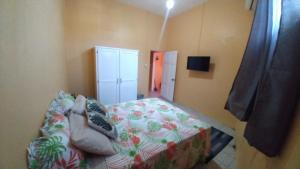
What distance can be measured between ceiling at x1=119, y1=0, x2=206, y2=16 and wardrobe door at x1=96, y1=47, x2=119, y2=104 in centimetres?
169

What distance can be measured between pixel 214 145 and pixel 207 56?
2194 mm

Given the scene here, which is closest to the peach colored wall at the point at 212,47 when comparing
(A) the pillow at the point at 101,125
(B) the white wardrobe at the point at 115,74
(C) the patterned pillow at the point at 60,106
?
(B) the white wardrobe at the point at 115,74

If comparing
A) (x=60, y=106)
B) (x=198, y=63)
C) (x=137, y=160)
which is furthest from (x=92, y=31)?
(x=137, y=160)

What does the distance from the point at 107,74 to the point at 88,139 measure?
235 centimetres

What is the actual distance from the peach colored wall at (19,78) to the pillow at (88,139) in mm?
303

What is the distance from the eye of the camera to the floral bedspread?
1.12 meters

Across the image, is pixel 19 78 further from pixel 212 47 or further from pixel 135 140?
pixel 212 47

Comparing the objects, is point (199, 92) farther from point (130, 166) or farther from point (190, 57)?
point (130, 166)

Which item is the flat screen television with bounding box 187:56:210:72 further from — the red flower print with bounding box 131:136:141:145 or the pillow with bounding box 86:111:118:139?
the pillow with bounding box 86:111:118:139

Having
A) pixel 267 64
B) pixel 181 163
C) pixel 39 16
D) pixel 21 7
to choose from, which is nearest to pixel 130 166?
pixel 181 163

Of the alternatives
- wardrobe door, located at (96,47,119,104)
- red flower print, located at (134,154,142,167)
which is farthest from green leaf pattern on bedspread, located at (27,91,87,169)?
wardrobe door, located at (96,47,119,104)

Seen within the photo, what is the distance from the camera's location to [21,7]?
2.89 ft

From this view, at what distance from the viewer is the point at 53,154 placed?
85 cm

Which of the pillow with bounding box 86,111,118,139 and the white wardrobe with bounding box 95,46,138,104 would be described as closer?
the pillow with bounding box 86,111,118,139
